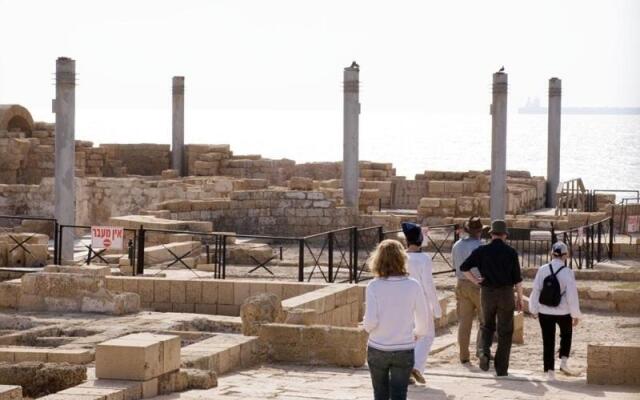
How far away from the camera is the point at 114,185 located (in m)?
30.6

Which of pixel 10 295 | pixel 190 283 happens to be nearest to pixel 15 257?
pixel 10 295

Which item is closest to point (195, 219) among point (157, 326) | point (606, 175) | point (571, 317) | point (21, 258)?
point (21, 258)

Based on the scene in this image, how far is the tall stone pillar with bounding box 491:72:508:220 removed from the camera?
28.7m

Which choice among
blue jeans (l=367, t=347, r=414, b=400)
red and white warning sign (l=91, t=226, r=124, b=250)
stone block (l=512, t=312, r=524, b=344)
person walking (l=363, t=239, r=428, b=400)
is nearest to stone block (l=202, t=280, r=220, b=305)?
stone block (l=512, t=312, r=524, b=344)

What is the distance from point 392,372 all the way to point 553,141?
99.4ft

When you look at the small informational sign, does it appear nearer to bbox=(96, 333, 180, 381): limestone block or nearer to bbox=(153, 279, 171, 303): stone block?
bbox=(153, 279, 171, 303): stone block

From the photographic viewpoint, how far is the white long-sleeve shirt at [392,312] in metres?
8.35

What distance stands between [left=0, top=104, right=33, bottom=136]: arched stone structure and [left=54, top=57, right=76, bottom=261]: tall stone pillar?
515 inches

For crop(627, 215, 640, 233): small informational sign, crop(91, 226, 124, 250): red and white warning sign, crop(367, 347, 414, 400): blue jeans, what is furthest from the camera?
crop(627, 215, 640, 233): small informational sign

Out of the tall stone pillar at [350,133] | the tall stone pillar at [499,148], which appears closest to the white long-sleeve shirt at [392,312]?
the tall stone pillar at [499,148]

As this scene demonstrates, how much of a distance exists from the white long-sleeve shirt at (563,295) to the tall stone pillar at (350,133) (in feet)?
59.4

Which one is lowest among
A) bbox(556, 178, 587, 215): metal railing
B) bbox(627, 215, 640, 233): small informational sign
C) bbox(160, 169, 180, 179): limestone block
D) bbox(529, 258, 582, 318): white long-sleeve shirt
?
bbox(529, 258, 582, 318): white long-sleeve shirt

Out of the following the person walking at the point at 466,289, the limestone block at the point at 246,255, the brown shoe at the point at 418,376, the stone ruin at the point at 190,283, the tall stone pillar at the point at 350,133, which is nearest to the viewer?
the stone ruin at the point at 190,283

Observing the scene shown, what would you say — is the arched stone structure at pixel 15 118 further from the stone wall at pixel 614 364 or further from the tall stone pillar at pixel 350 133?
the stone wall at pixel 614 364
